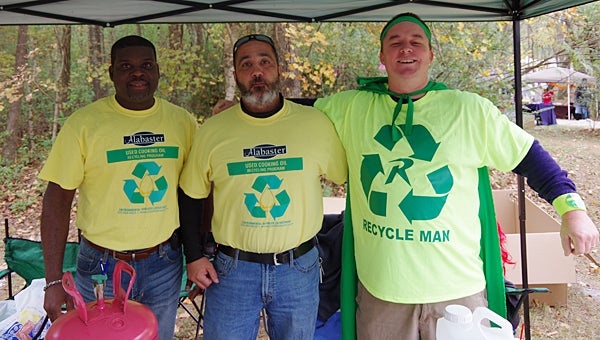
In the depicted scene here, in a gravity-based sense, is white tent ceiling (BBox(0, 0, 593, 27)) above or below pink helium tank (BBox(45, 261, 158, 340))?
above

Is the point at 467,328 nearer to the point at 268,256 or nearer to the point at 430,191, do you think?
the point at 430,191

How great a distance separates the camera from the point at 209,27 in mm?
7988

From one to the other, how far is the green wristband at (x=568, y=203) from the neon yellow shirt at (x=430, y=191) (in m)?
0.20

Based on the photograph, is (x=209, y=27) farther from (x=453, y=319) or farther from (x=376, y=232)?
(x=453, y=319)

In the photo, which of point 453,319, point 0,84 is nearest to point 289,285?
point 453,319

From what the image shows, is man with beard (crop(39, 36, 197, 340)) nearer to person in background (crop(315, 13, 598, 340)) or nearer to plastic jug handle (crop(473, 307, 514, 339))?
person in background (crop(315, 13, 598, 340))

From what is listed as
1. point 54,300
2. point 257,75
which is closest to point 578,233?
point 257,75

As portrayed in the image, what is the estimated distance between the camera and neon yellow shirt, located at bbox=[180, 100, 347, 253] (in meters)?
1.68

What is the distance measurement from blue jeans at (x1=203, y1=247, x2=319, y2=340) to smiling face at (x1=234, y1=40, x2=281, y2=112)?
1.81ft

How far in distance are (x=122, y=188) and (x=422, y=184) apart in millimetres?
1039

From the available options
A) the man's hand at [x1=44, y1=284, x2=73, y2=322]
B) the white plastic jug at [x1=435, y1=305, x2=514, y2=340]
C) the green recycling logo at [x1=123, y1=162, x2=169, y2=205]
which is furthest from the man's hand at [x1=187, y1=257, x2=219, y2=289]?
the white plastic jug at [x1=435, y1=305, x2=514, y2=340]

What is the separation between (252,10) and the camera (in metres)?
2.60

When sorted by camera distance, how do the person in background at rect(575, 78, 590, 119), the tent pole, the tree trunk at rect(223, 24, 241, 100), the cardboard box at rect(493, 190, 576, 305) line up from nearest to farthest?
the tent pole, the cardboard box at rect(493, 190, 576, 305), the tree trunk at rect(223, 24, 241, 100), the person in background at rect(575, 78, 590, 119)

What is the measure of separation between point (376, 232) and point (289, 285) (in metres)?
0.36
